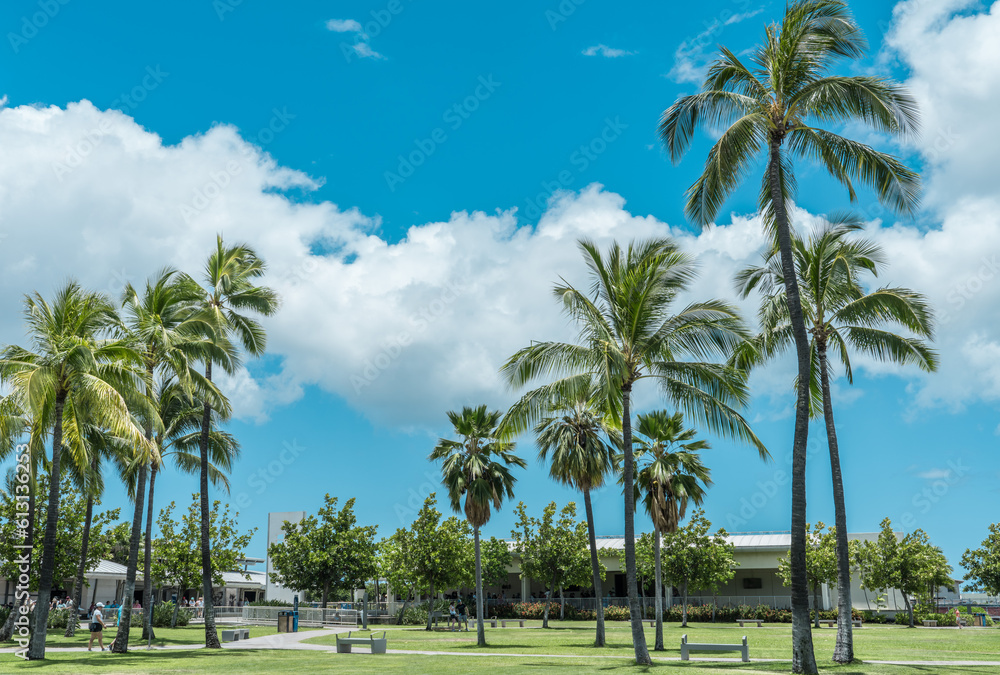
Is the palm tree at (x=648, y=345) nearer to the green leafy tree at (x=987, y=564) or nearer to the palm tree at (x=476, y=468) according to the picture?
the palm tree at (x=476, y=468)

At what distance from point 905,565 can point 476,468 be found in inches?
1173

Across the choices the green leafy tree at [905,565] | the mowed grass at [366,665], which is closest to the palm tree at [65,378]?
the mowed grass at [366,665]

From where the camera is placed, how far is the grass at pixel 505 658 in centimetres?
1864

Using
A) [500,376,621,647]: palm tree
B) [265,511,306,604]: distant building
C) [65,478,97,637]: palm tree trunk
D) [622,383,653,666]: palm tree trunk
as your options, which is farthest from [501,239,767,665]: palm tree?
[265,511,306,604]: distant building

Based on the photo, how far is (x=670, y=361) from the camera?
2133cm

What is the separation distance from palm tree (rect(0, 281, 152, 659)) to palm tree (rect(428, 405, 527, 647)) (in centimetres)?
1340

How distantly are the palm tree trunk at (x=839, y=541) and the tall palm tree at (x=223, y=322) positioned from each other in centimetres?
1909

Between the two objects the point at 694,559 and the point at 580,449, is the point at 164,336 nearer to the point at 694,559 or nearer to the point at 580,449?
the point at 580,449

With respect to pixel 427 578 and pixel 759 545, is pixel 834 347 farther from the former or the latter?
pixel 759 545

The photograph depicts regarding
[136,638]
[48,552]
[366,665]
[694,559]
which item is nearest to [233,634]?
[136,638]

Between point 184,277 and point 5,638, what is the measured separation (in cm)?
1562

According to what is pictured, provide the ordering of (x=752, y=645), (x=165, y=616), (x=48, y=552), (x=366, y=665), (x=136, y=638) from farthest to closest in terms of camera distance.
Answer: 1. (x=165, y=616)
2. (x=136, y=638)
3. (x=752, y=645)
4. (x=48, y=552)
5. (x=366, y=665)

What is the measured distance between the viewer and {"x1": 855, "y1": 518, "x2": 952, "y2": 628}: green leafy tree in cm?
4678

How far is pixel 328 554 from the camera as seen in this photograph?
1966 inches
